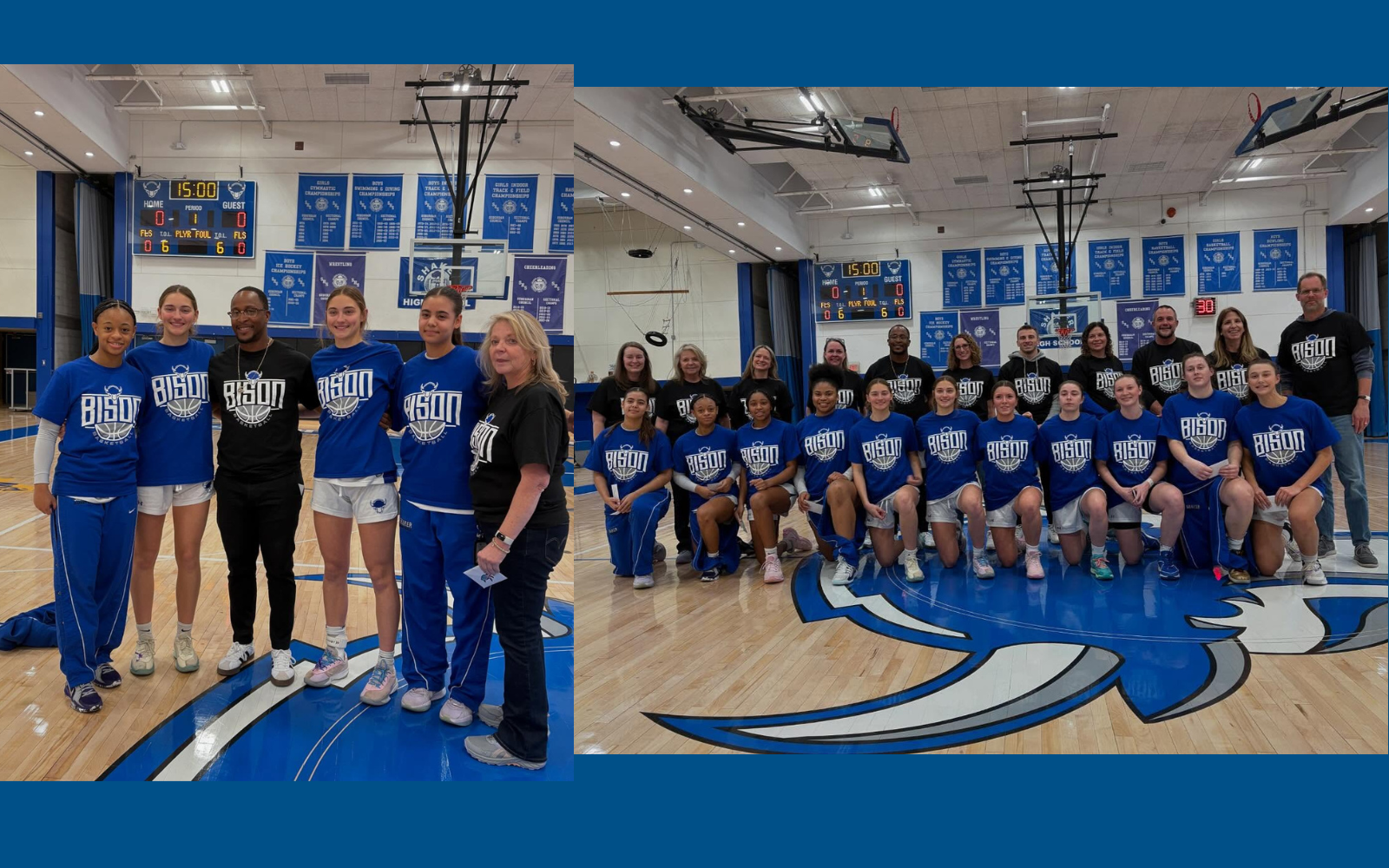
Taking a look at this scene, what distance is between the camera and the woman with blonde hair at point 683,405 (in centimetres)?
480

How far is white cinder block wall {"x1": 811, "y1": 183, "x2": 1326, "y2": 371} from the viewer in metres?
3.62

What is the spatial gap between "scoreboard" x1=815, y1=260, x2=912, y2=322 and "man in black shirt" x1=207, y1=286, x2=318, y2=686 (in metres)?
2.79

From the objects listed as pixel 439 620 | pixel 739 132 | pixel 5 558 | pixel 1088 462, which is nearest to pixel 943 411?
pixel 1088 462

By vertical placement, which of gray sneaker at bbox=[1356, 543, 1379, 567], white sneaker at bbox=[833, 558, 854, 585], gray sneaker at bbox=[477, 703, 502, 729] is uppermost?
gray sneaker at bbox=[1356, 543, 1379, 567]

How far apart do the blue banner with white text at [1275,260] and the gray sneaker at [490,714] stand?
12.0 ft

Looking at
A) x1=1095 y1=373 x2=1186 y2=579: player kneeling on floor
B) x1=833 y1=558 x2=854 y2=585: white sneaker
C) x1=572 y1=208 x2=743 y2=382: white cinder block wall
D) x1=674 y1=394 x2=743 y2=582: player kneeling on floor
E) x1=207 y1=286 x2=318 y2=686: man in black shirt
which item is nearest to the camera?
x1=207 y1=286 x2=318 y2=686: man in black shirt

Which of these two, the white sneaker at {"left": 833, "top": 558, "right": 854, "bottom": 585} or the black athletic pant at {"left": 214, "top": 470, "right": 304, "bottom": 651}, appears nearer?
the black athletic pant at {"left": 214, "top": 470, "right": 304, "bottom": 651}

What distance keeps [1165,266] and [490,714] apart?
3.56 metres

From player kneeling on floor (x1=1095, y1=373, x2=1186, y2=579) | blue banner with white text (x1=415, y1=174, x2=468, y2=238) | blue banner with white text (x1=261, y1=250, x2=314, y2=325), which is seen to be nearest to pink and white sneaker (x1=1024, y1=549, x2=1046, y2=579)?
player kneeling on floor (x1=1095, y1=373, x2=1186, y2=579)

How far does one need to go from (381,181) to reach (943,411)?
2955 millimetres

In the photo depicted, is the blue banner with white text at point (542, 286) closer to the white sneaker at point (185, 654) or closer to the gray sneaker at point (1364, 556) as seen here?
the white sneaker at point (185, 654)

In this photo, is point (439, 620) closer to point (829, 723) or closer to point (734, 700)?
point (734, 700)

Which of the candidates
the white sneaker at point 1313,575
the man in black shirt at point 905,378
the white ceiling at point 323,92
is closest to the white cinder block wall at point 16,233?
the white ceiling at point 323,92

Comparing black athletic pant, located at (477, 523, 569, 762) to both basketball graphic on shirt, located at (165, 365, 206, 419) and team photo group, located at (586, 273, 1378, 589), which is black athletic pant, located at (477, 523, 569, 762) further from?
team photo group, located at (586, 273, 1378, 589)
